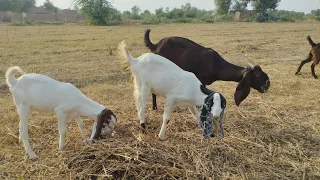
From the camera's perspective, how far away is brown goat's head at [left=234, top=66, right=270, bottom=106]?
561 centimetres

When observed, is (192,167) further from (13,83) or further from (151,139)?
(13,83)

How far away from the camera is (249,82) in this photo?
18.7 ft

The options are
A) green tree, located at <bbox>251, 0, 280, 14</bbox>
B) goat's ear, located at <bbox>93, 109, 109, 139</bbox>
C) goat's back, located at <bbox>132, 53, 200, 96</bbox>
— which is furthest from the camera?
green tree, located at <bbox>251, 0, 280, 14</bbox>

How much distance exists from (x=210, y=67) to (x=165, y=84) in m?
1.43

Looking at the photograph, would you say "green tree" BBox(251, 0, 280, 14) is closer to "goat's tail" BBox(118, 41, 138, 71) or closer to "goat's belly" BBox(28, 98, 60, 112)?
"goat's tail" BBox(118, 41, 138, 71)

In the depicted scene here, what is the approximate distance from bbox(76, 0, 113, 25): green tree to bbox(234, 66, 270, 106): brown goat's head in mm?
37134

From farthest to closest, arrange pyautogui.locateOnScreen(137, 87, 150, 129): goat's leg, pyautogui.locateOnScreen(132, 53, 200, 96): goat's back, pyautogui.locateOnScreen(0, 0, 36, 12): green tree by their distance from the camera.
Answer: pyautogui.locateOnScreen(0, 0, 36, 12): green tree, pyautogui.locateOnScreen(137, 87, 150, 129): goat's leg, pyautogui.locateOnScreen(132, 53, 200, 96): goat's back

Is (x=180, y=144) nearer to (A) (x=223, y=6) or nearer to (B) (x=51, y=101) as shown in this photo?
(B) (x=51, y=101)

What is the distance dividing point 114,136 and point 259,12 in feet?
202

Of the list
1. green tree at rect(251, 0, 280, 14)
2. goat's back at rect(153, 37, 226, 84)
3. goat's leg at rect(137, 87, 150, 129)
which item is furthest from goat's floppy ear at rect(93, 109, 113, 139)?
green tree at rect(251, 0, 280, 14)

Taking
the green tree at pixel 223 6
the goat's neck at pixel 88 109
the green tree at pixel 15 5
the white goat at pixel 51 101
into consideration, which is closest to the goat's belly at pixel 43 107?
the white goat at pixel 51 101

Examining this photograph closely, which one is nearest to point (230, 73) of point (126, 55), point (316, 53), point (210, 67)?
point (210, 67)

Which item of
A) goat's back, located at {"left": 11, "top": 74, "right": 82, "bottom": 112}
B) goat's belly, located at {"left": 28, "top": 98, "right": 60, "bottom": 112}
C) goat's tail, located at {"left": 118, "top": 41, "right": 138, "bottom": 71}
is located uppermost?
goat's tail, located at {"left": 118, "top": 41, "right": 138, "bottom": 71}

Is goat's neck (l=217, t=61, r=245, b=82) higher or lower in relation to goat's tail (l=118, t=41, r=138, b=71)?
lower
